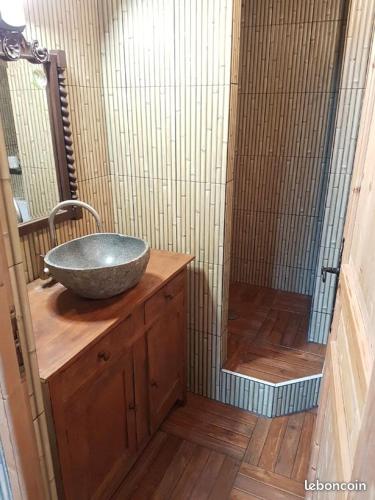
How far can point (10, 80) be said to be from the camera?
4.51ft

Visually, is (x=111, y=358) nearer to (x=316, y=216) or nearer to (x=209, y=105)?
(x=209, y=105)

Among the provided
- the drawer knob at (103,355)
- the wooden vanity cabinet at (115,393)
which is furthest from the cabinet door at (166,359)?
the drawer knob at (103,355)

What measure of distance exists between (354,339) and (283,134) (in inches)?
83.2

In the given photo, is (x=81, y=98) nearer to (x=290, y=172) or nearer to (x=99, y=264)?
(x=99, y=264)

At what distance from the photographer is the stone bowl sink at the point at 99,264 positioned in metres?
1.27

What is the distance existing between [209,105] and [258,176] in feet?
4.07

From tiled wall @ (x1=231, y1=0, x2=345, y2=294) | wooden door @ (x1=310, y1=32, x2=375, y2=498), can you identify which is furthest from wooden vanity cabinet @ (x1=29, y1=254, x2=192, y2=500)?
tiled wall @ (x1=231, y1=0, x2=345, y2=294)

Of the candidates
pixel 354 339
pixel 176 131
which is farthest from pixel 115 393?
pixel 176 131

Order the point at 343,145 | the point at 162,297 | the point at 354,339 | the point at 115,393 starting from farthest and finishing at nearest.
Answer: the point at 343,145 → the point at 162,297 → the point at 115,393 → the point at 354,339

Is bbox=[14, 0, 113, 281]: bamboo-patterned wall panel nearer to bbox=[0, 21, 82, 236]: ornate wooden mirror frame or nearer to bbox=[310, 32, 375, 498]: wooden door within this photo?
bbox=[0, 21, 82, 236]: ornate wooden mirror frame

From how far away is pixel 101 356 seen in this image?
1255mm

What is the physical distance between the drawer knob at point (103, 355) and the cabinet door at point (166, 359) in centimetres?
28

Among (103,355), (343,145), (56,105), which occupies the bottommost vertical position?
(103,355)

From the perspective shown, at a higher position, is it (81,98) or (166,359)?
(81,98)
